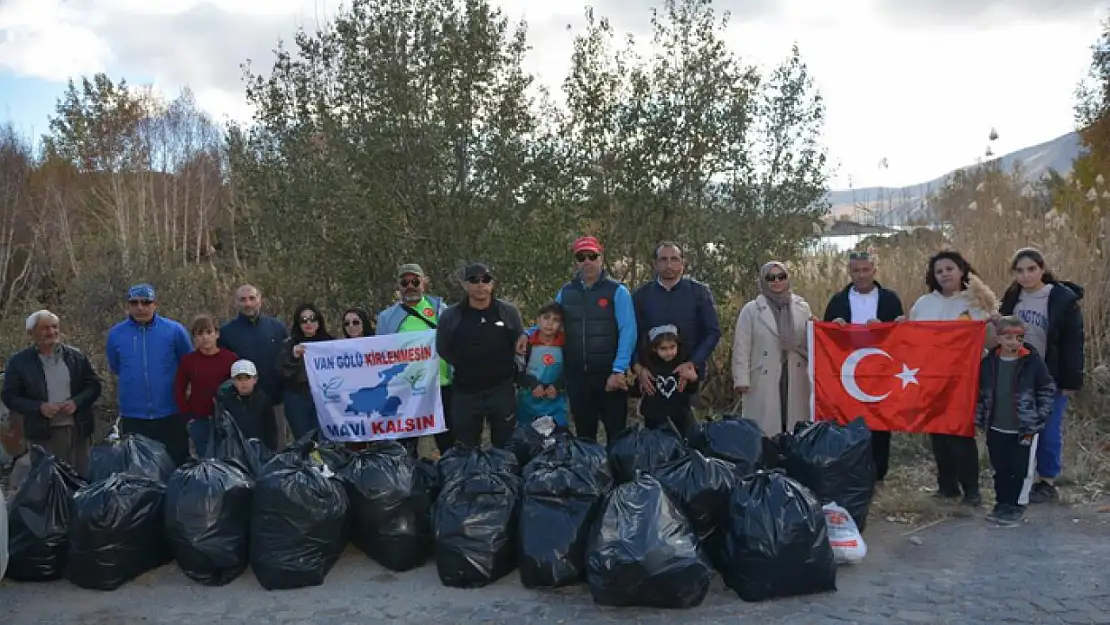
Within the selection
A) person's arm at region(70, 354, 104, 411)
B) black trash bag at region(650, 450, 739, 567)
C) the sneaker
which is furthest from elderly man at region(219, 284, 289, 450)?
the sneaker

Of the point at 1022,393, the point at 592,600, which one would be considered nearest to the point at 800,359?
the point at 1022,393

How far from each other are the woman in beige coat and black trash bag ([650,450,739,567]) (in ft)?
4.80

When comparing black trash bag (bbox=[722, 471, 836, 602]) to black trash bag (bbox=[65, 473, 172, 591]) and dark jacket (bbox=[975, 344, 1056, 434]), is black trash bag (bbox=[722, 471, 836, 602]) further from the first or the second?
black trash bag (bbox=[65, 473, 172, 591])

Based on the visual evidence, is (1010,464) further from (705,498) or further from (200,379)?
(200,379)

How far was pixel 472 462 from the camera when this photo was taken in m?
5.33

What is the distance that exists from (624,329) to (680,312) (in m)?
0.42

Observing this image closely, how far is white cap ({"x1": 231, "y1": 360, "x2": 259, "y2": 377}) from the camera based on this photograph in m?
5.90

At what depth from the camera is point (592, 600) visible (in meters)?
4.50

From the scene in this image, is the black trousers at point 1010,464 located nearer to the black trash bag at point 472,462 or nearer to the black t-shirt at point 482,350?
the black trash bag at point 472,462

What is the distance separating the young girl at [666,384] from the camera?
5.88 meters

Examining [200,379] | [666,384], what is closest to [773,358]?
[666,384]

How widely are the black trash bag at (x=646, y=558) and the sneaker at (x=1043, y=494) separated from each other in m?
2.94

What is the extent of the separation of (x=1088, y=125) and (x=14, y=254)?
21172 millimetres

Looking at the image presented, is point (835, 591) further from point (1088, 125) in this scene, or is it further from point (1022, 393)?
point (1088, 125)
